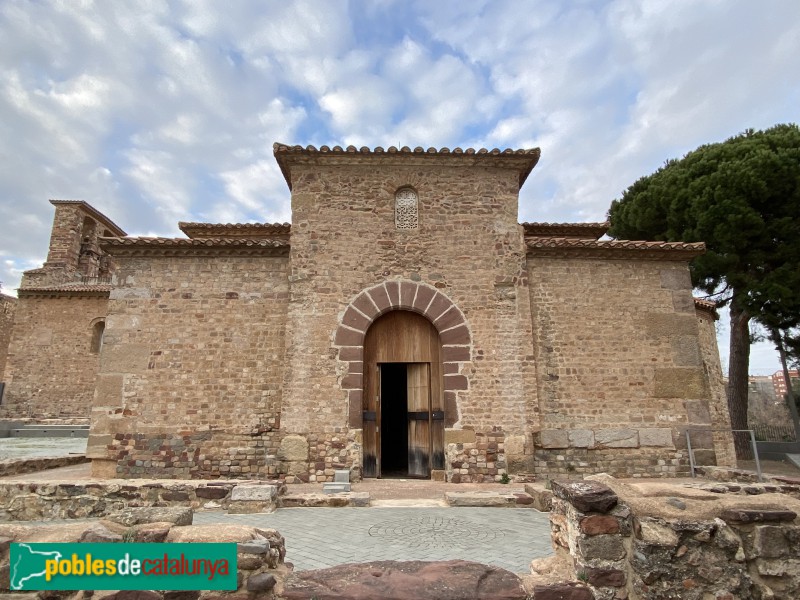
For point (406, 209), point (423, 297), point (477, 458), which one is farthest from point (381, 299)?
point (477, 458)

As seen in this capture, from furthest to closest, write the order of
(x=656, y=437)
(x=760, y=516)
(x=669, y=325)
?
(x=669, y=325), (x=656, y=437), (x=760, y=516)

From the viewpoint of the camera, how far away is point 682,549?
126 inches

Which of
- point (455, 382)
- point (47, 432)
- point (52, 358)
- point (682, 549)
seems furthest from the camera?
point (52, 358)

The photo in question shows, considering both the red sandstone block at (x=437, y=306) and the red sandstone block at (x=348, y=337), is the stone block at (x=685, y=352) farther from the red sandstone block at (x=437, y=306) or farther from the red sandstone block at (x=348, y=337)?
the red sandstone block at (x=348, y=337)

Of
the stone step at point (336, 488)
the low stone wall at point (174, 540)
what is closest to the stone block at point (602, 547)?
the low stone wall at point (174, 540)

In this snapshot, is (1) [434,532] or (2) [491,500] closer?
(1) [434,532]

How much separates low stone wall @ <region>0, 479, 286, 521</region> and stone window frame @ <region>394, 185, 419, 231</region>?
6.17m

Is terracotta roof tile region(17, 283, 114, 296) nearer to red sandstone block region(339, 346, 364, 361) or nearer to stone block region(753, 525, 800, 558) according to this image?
red sandstone block region(339, 346, 364, 361)

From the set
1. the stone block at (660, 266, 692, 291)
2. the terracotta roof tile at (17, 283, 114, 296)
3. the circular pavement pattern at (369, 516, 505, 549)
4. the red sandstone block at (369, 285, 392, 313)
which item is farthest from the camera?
the terracotta roof tile at (17, 283, 114, 296)

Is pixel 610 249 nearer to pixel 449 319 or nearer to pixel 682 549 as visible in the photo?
pixel 449 319

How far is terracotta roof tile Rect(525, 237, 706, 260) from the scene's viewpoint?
10.2 metres

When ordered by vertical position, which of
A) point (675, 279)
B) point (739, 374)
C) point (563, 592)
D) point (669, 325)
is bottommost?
point (563, 592)

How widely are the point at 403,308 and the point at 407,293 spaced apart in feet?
1.10

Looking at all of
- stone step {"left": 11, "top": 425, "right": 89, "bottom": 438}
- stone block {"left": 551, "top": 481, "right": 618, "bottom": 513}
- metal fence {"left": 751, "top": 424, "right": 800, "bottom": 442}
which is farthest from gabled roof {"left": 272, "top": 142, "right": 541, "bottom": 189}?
metal fence {"left": 751, "top": 424, "right": 800, "bottom": 442}
